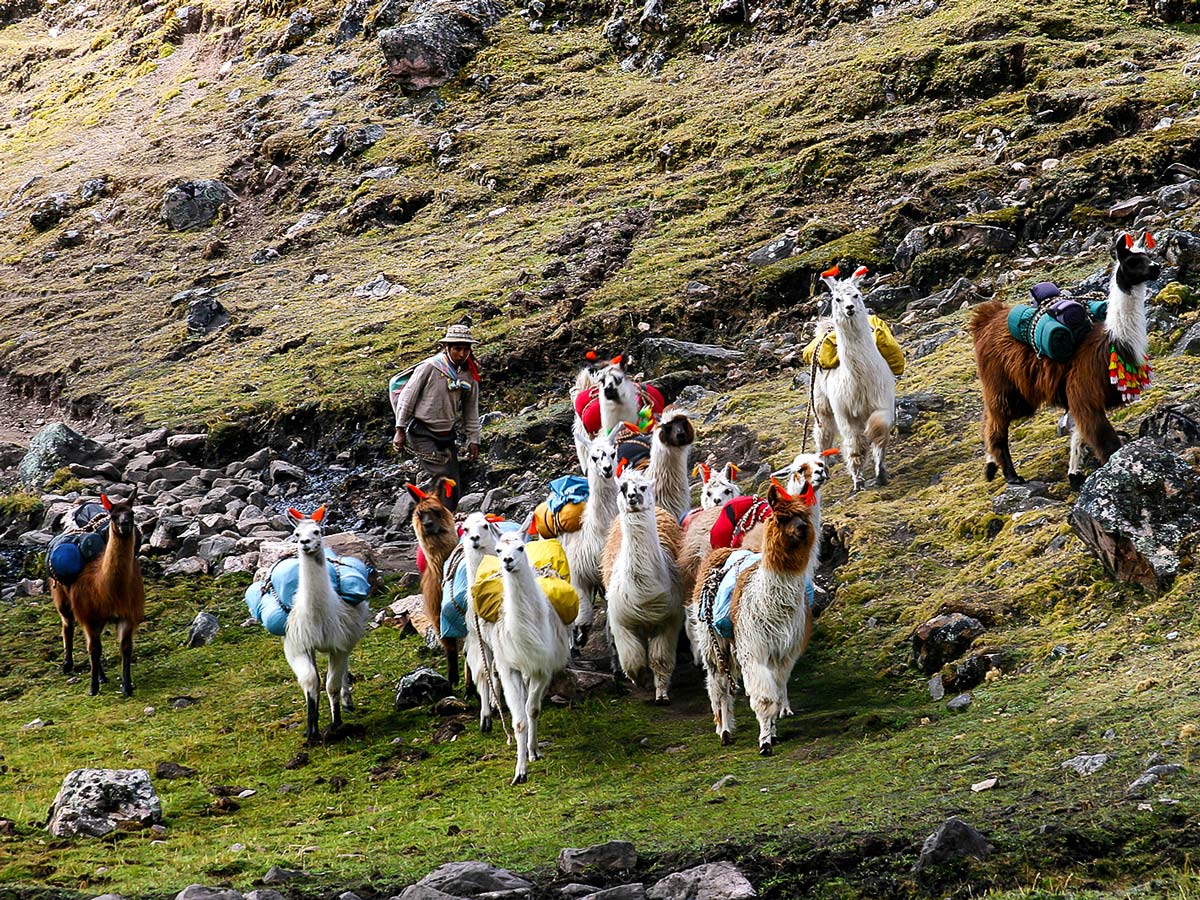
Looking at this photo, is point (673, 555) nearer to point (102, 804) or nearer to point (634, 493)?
point (634, 493)

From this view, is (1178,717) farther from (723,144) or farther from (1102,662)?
(723,144)

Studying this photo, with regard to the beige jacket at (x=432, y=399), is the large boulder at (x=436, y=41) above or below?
above

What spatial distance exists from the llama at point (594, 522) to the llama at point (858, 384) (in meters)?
2.04

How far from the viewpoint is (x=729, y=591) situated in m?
6.61

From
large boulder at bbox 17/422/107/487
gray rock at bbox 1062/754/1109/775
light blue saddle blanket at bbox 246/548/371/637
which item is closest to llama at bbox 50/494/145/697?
light blue saddle blanket at bbox 246/548/371/637

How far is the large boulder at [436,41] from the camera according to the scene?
27266 mm

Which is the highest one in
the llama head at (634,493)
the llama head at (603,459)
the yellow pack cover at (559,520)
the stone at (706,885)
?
the llama head at (634,493)

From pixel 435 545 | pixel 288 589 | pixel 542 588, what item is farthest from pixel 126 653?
pixel 542 588

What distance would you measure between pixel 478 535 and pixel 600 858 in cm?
289

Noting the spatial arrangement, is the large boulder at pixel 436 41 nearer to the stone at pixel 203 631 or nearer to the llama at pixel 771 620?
the stone at pixel 203 631

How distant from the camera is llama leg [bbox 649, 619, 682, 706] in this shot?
7.35 metres

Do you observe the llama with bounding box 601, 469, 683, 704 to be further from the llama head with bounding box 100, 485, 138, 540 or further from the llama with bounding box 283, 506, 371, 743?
the llama head with bounding box 100, 485, 138, 540

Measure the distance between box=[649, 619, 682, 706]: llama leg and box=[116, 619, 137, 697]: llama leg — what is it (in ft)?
13.7

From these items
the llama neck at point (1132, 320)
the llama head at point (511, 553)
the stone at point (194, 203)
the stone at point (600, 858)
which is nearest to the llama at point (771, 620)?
the llama head at point (511, 553)
